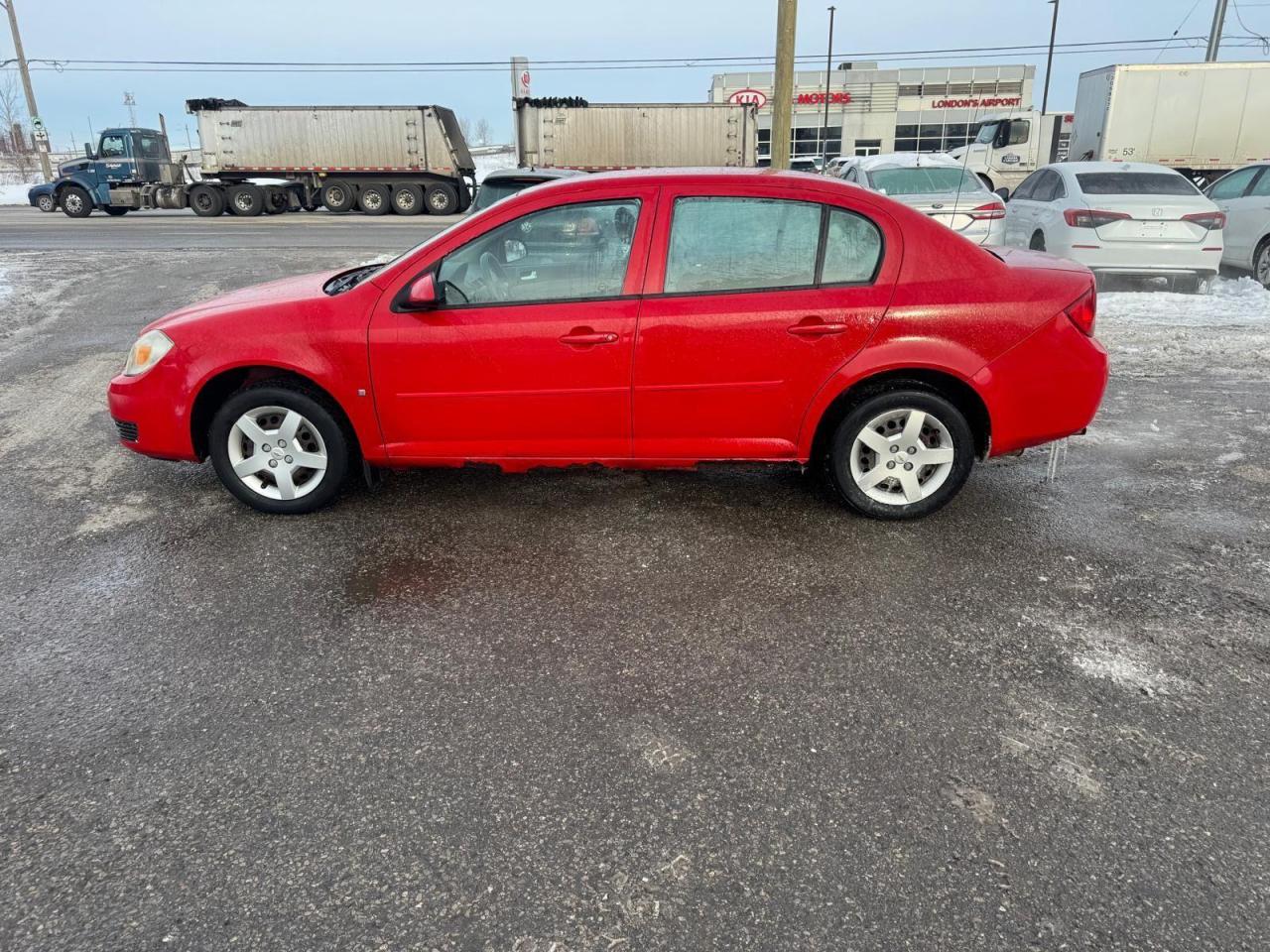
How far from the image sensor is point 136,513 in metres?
4.61

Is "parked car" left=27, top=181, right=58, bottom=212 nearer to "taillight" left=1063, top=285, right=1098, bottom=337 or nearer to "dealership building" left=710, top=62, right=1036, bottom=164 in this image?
"taillight" left=1063, top=285, right=1098, bottom=337

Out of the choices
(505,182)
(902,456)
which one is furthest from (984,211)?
(902,456)

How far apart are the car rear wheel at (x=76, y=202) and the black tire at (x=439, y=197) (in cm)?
1024

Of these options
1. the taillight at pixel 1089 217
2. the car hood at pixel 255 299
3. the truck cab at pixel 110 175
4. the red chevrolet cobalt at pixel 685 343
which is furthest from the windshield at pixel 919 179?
the truck cab at pixel 110 175

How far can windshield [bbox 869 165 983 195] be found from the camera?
11.9m

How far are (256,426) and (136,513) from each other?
2.89 feet

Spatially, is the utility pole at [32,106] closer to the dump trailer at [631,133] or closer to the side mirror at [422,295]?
the dump trailer at [631,133]

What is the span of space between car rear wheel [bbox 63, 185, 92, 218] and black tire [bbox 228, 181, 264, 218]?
434 cm

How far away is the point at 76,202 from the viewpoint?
1074 inches

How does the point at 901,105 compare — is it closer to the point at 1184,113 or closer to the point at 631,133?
the point at 631,133

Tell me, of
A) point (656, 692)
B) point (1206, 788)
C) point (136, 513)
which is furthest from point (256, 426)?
point (1206, 788)

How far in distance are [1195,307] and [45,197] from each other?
106 feet

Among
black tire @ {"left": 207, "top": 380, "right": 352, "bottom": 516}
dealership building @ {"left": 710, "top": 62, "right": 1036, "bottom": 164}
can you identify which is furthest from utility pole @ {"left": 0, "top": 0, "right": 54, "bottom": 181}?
black tire @ {"left": 207, "top": 380, "right": 352, "bottom": 516}

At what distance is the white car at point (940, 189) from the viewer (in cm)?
1097
